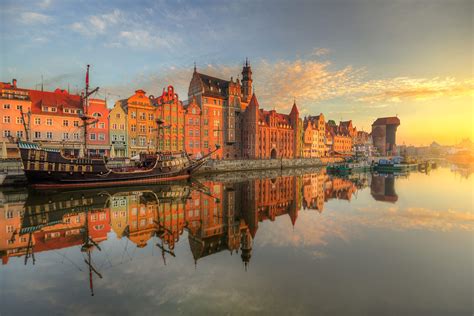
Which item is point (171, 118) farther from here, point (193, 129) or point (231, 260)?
point (231, 260)

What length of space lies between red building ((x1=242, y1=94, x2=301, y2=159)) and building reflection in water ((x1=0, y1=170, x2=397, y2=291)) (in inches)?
1805

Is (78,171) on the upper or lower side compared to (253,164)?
upper

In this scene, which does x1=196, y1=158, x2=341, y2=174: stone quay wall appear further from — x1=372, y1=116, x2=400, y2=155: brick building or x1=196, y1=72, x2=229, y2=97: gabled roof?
x1=372, y1=116, x2=400, y2=155: brick building

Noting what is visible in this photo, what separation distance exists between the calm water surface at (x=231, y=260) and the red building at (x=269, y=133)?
52194 mm

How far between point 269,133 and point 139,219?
6737cm

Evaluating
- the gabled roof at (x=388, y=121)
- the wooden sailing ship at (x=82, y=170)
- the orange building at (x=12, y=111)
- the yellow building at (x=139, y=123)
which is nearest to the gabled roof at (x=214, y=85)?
the yellow building at (x=139, y=123)

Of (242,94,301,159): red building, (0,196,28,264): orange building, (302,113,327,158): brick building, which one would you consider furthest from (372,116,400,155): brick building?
(0,196,28,264): orange building

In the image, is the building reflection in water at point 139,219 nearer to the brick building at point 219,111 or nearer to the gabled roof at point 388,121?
the brick building at point 219,111

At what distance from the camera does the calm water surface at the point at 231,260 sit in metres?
8.02

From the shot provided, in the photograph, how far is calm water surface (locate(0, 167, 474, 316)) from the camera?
26.3ft

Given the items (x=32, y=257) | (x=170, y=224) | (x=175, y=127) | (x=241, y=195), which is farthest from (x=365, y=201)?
(x=175, y=127)

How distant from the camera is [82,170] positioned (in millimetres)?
32719

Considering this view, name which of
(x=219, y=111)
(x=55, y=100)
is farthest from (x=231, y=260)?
(x=219, y=111)

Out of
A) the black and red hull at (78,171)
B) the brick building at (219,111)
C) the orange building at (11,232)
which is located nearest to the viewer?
the orange building at (11,232)
